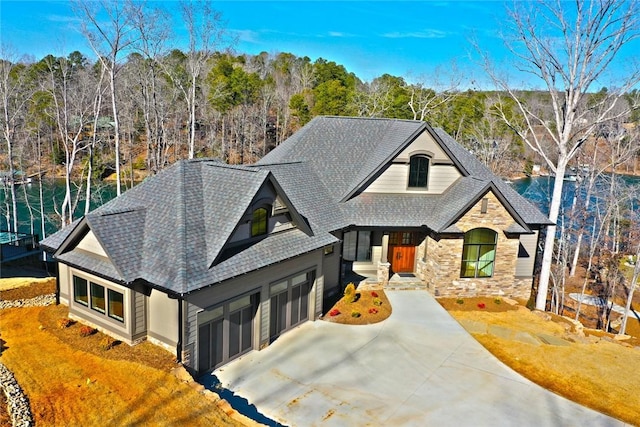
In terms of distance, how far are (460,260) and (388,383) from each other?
829cm

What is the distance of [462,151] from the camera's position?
79.5 feet

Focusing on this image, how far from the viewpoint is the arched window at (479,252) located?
64.4 feet

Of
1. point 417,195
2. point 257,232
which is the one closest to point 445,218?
point 417,195

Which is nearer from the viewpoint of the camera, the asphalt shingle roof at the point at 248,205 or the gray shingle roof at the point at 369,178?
the asphalt shingle roof at the point at 248,205

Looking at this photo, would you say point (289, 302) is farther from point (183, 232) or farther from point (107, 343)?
point (107, 343)

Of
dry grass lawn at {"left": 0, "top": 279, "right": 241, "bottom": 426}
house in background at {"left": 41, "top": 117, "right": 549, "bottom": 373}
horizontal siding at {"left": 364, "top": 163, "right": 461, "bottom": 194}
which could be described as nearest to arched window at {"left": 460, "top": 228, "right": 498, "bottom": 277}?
house in background at {"left": 41, "top": 117, "right": 549, "bottom": 373}

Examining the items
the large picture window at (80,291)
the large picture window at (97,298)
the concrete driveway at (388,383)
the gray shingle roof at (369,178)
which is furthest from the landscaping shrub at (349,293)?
the large picture window at (80,291)

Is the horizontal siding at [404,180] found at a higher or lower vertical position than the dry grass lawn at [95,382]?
higher

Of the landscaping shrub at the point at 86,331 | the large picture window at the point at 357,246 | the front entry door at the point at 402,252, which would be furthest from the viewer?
the front entry door at the point at 402,252

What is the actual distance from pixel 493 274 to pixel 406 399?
9791mm

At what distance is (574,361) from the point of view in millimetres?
14633

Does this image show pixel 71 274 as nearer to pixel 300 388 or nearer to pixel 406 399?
pixel 300 388

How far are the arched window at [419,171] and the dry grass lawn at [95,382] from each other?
1346 cm

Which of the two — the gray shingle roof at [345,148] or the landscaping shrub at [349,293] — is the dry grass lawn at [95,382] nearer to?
the landscaping shrub at [349,293]
